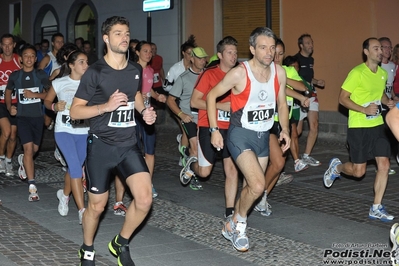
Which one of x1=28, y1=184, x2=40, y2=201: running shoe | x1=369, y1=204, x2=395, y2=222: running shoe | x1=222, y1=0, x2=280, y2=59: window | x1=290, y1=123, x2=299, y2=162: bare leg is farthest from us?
x1=222, y1=0, x2=280, y2=59: window

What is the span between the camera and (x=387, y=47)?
12234 mm

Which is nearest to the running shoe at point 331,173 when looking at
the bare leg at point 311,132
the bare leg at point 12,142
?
the bare leg at point 311,132

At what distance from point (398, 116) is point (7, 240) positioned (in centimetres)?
391

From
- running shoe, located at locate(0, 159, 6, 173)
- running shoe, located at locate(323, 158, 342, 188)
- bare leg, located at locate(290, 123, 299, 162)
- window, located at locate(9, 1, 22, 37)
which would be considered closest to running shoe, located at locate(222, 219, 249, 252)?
running shoe, located at locate(323, 158, 342, 188)

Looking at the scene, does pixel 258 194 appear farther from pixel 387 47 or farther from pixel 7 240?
pixel 387 47

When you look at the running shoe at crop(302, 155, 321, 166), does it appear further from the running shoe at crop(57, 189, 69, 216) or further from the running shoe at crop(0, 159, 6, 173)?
the running shoe at crop(57, 189, 69, 216)

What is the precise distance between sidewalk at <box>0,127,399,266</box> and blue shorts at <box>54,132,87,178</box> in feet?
1.94

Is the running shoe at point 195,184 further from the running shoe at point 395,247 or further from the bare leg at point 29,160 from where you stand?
the running shoe at point 395,247

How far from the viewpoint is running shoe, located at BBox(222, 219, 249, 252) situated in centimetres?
671

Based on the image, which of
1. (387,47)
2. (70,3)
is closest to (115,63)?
(387,47)

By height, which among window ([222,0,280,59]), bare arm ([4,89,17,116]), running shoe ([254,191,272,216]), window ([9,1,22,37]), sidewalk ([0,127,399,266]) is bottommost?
sidewalk ([0,127,399,266])

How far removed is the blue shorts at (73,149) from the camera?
310 inches

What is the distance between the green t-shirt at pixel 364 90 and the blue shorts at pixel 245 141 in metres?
1.67

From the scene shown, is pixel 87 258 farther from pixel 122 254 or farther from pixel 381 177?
pixel 381 177
